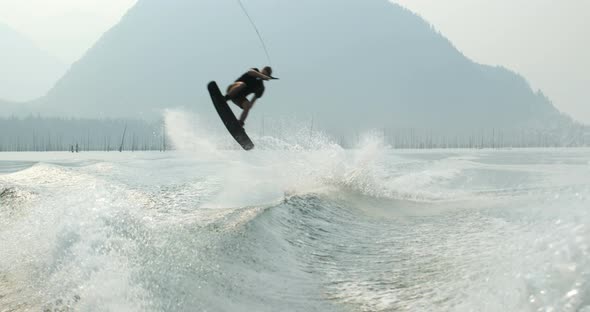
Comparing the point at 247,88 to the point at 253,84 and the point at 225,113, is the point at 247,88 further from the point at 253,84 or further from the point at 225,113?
the point at 225,113

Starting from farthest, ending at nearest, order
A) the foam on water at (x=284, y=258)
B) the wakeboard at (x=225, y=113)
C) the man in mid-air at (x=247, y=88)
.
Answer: the wakeboard at (x=225, y=113) < the man in mid-air at (x=247, y=88) < the foam on water at (x=284, y=258)

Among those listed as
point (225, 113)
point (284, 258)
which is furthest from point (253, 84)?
point (284, 258)

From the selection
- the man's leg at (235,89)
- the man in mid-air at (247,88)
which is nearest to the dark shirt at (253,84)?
the man in mid-air at (247,88)

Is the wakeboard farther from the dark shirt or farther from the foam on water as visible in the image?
the foam on water

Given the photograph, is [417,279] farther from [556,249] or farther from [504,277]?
[556,249]

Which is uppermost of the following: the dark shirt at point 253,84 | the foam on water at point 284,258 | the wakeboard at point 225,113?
the dark shirt at point 253,84

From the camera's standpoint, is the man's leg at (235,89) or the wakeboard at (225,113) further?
the wakeboard at (225,113)

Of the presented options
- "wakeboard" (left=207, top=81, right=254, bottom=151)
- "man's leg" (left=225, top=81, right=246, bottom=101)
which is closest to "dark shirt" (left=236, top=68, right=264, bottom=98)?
"man's leg" (left=225, top=81, right=246, bottom=101)

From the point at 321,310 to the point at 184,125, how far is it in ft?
70.2

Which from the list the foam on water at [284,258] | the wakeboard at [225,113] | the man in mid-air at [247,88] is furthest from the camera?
the wakeboard at [225,113]

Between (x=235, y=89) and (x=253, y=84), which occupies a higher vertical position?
(x=253, y=84)

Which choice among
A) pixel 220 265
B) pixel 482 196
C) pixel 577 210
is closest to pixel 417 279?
pixel 577 210

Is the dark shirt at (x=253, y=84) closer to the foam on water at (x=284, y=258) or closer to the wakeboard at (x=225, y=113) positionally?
the wakeboard at (x=225, y=113)

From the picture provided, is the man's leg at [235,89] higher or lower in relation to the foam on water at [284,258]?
higher
